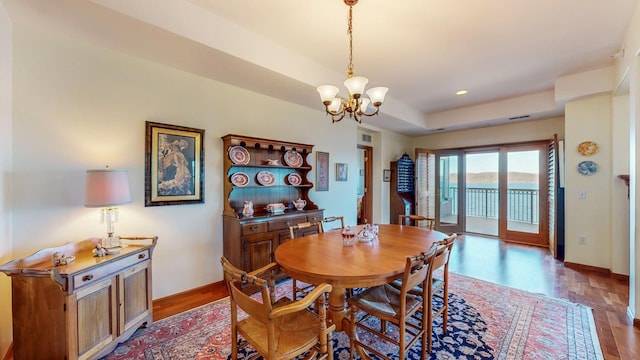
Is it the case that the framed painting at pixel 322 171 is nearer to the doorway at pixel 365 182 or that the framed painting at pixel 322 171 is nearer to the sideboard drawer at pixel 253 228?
the sideboard drawer at pixel 253 228

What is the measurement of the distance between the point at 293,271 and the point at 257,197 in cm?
201

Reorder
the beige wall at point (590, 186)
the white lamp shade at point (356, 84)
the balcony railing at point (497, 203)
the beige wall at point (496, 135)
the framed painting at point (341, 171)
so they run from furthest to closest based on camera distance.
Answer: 1. the balcony railing at point (497, 203)
2. the beige wall at point (496, 135)
3. the framed painting at point (341, 171)
4. the beige wall at point (590, 186)
5. the white lamp shade at point (356, 84)

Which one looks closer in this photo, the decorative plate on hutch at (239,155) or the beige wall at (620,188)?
the decorative plate on hutch at (239,155)

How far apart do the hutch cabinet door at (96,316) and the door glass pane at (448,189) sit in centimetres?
628

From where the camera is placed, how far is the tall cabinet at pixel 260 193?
2986mm

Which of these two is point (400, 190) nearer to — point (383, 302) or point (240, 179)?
point (240, 179)

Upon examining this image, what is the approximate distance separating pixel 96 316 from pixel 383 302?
2031 millimetres

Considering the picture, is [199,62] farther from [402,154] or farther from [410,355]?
[402,154]

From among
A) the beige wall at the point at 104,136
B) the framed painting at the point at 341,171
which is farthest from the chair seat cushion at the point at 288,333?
the framed painting at the point at 341,171

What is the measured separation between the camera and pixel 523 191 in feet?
18.3

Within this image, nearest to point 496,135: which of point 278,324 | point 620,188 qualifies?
point 620,188

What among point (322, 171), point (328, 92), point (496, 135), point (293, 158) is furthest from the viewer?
point (496, 135)

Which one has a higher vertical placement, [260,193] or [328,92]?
[328,92]

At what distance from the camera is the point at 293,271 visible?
1634 mm
